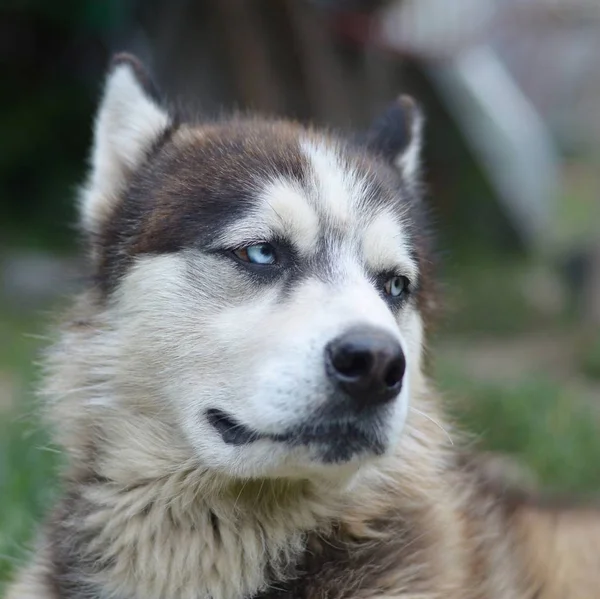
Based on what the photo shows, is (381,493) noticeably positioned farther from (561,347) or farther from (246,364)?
(561,347)

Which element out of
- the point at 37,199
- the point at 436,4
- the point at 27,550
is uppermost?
the point at 436,4

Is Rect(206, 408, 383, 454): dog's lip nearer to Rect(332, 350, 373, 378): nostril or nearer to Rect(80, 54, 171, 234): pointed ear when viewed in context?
Rect(332, 350, 373, 378): nostril

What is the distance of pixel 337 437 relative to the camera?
2.54m

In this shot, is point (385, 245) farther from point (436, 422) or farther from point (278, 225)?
point (436, 422)

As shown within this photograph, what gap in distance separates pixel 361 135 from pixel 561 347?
5.53 meters

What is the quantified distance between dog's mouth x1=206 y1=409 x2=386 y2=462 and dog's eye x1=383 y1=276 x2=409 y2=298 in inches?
26.0

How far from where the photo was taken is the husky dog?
2.56 metres

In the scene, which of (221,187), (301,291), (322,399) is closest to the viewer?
(322,399)

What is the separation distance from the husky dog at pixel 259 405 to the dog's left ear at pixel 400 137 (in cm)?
35

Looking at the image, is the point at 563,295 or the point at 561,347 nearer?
the point at 561,347

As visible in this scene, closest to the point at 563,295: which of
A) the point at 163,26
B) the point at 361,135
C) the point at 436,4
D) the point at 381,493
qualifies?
the point at 436,4

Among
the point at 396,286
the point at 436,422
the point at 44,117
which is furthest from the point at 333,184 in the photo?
the point at 44,117

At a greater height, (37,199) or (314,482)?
(314,482)

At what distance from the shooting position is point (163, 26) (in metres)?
11.4
